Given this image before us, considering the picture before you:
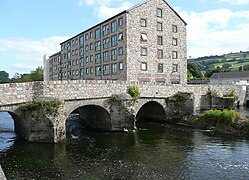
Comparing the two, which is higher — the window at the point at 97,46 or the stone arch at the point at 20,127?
the window at the point at 97,46

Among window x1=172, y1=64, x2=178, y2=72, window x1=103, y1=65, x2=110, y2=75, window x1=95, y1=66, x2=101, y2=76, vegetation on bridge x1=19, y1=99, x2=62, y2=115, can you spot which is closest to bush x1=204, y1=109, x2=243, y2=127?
vegetation on bridge x1=19, y1=99, x2=62, y2=115

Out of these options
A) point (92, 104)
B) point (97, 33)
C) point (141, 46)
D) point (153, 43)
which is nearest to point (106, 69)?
point (97, 33)

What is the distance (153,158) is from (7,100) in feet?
39.0

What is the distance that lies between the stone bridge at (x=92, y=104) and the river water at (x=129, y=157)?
1511 millimetres

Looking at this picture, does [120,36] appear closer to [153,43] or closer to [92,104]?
[153,43]

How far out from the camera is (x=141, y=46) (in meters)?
44.6

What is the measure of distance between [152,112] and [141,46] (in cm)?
1225

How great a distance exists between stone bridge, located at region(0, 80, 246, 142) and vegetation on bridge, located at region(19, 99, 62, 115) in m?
0.27

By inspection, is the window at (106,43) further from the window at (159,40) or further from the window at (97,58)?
the window at (159,40)

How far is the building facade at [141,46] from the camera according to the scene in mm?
43531

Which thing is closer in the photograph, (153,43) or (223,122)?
(223,122)

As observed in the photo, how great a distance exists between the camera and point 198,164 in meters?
17.6

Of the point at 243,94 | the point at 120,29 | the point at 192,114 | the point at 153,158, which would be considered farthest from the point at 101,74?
the point at 153,158

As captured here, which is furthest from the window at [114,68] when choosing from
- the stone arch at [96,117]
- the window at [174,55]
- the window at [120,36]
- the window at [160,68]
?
the stone arch at [96,117]
